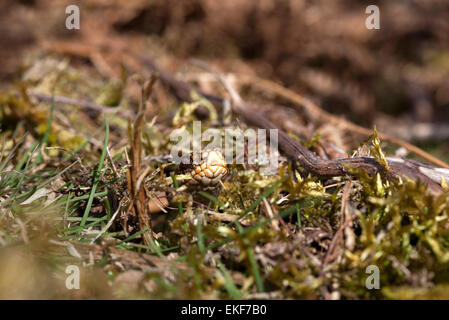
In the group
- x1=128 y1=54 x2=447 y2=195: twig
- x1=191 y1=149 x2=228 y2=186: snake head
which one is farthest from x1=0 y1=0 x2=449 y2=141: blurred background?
x1=191 y1=149 x2=228 y2=186: snake head

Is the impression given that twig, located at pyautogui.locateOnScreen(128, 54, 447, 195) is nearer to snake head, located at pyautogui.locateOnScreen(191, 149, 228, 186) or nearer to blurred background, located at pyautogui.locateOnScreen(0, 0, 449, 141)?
snake head, located at pyautogui.locateOnScreen(191, 149, 228, 186)

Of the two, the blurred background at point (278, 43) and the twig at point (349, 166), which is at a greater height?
the blurred background at point (278, 43)

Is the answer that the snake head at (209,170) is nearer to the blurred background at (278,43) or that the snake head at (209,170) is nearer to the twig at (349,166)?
the twig at (349,166)

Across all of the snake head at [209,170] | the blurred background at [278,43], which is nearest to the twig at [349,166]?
the snake head at [209,170]

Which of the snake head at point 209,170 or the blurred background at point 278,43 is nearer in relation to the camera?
the snake head at point 209,170

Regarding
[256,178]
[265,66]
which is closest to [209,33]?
[265,66]

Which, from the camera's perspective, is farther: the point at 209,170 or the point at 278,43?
the point at 278,43

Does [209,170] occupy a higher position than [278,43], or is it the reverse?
[278,43]

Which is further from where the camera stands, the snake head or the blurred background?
the blurred background

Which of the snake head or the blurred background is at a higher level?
the blurred background

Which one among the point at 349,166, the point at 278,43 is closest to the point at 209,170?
the point at 349,166

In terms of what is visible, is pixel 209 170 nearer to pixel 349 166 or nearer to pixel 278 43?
pixel 349 166

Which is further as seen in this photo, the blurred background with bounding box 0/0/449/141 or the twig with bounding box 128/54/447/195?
the blurred background with bounding box 0/0/449/141
